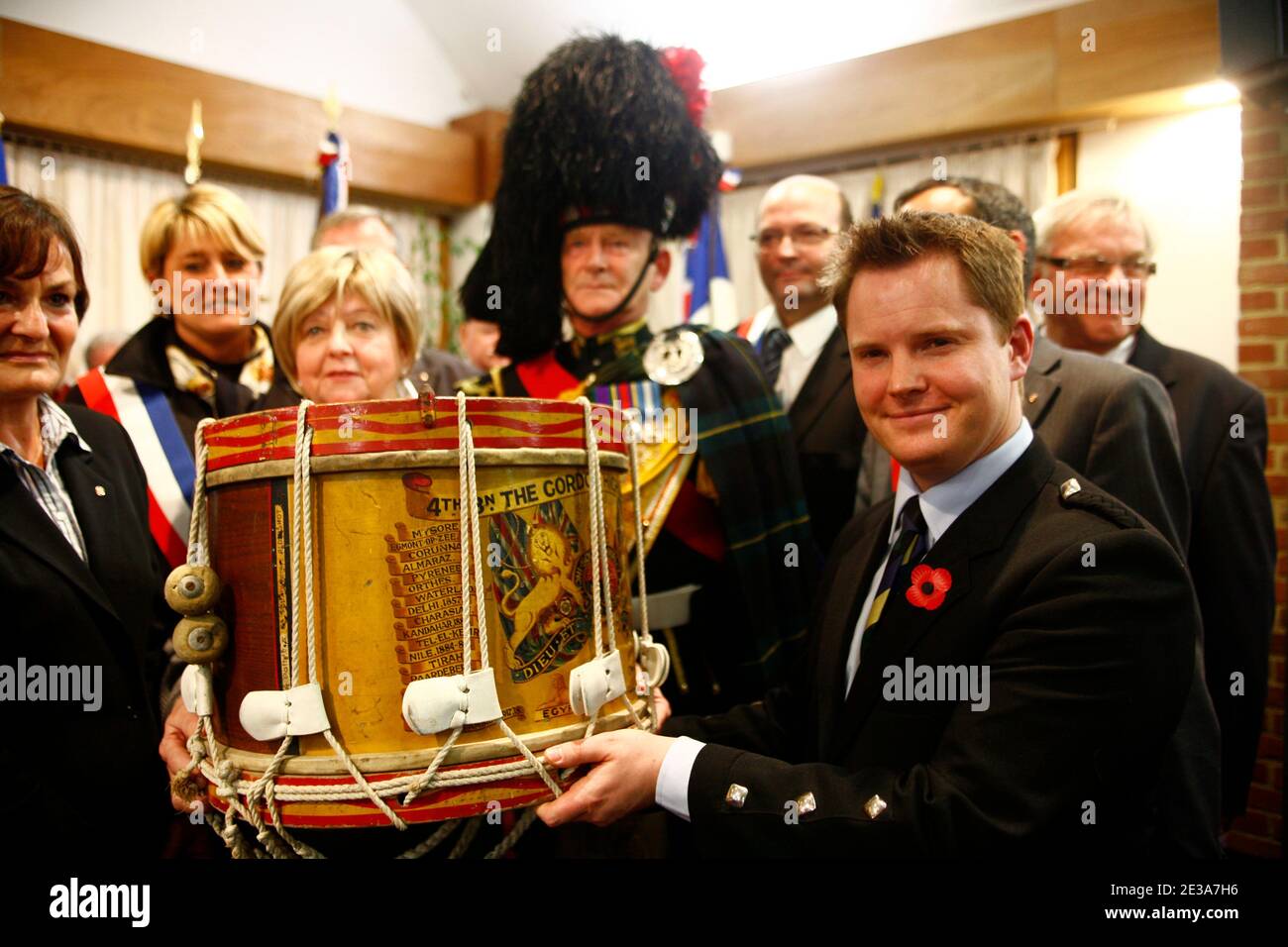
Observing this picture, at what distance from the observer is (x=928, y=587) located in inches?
57.2

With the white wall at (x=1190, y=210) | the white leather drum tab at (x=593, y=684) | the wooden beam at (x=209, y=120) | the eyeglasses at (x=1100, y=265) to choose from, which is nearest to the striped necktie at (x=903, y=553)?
the white leather drum tab at (x=593, y=684)

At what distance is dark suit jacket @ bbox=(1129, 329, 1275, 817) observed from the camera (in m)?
2.58

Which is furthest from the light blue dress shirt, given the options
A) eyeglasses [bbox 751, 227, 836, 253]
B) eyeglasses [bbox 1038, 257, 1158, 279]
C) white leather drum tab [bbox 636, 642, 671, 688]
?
eyeglasses [bbox 751, 227, 836, 253]

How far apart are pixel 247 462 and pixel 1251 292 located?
149 inches

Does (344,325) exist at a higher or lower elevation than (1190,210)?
lower

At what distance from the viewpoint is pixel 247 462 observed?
129cm

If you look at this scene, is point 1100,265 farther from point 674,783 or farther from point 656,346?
point 674,783

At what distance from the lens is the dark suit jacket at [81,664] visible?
1.52 meters

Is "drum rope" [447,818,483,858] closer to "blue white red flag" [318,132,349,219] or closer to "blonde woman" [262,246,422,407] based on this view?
"blonde woman" [262,246,422,407]

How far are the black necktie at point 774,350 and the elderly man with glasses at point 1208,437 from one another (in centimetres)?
77

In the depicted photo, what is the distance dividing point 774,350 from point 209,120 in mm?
4309

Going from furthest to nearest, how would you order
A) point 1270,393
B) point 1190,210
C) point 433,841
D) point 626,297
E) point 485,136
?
1. point 485,136
2. point 1190,210
3. point 1270,393
4. point 626,297
5. point 433,841

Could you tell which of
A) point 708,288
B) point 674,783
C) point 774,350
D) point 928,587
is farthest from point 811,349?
point 708,288
